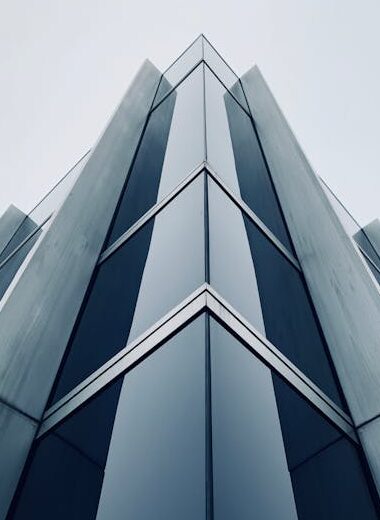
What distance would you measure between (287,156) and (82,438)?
6066 millimetres

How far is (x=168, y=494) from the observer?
298 centimetres

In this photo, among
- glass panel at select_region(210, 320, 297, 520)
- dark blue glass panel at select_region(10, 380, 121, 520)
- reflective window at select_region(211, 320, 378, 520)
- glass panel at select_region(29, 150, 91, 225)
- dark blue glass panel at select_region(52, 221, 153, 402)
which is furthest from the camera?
glass panel at select_region(29, 150, 91, 225)

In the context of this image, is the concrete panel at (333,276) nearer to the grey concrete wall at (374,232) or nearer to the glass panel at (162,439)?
the glass panel at (162,439)

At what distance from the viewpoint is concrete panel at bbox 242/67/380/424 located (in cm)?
491

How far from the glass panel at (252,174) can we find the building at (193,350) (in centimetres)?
6

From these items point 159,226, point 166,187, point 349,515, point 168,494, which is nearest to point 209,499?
point 168,494

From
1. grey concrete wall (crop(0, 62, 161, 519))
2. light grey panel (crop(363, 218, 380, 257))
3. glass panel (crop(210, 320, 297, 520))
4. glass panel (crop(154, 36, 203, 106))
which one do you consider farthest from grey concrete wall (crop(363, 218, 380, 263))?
glass panel (crop(210, 320, 297, 520))

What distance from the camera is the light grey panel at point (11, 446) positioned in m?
4.21

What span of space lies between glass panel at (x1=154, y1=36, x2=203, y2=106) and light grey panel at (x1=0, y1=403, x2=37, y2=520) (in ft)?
28.8

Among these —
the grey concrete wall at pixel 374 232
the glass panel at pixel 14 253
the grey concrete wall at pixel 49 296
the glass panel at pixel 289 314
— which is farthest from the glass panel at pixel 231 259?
the grey concrete wall at pixel 374 232

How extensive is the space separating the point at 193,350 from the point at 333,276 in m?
3.15

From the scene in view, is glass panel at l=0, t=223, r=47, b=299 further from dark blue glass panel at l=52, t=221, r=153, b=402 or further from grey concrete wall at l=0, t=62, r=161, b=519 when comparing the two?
dark blue glass panel at l=52, t=221, r=153, b=402

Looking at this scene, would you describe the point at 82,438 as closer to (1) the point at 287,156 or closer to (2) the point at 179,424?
(2) the point at 179,424

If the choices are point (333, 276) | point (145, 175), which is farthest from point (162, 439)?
point (145, 175)
